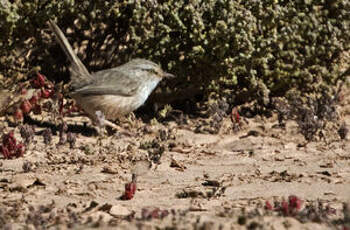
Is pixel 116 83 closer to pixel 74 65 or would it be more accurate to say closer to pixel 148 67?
pixel 148 67

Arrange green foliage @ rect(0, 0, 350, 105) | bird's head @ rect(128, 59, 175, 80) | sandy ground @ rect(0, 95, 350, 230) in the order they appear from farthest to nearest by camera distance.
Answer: bird's head @ rect(128, 59, 175, 80) → green foliage @ rect(0, 0, 350, 105) → sandy ground @ rect(0, 95, 350, 230)

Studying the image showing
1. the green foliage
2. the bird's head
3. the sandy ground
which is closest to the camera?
the sandy ground

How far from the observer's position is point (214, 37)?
7.86m

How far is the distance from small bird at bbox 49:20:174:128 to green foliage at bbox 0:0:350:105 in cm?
28

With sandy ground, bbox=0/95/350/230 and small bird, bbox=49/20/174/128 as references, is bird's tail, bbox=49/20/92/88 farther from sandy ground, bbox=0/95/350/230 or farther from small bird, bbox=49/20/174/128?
sandy ground, bbox=0/95/350/230

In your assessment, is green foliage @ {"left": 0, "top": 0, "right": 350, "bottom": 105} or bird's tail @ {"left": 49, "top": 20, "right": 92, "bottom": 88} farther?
bird's tail @ {"left": 49, "top": 20, "right": 92, "bottom": 88}

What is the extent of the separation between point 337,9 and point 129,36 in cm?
244

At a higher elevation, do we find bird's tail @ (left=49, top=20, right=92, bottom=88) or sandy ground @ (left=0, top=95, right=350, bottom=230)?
bird's tail @ (left=49, top=20, right=92, bottom=88)

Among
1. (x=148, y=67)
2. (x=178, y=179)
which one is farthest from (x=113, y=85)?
(x=178, y=179)

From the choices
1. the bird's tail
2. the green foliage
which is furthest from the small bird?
the green foliage

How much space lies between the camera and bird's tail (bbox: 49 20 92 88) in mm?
8047

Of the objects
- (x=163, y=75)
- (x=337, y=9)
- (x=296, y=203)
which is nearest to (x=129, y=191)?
(x=296, y=203)

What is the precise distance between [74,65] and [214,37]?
5.41 ft

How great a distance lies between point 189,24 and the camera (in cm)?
805
